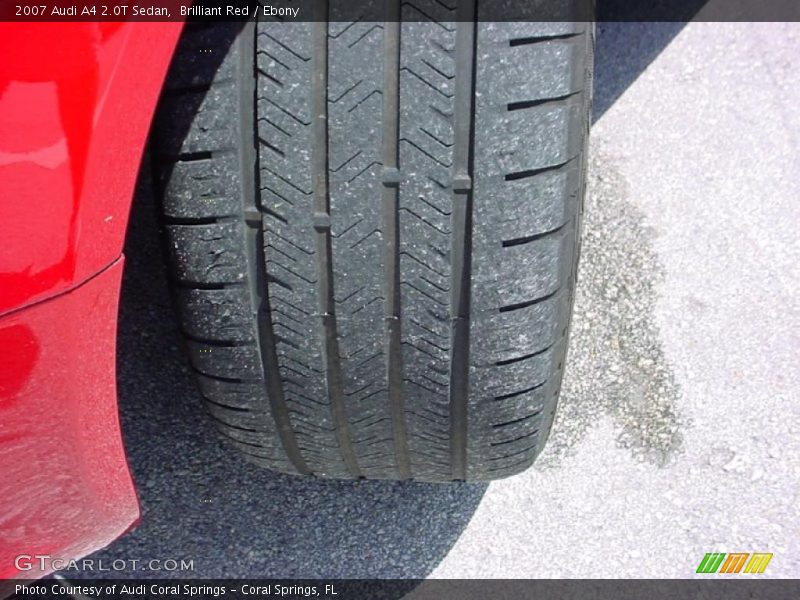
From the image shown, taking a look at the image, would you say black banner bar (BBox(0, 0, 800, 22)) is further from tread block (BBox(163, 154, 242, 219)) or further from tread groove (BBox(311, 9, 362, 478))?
tread block (BBox(163, 154, 242, 219))

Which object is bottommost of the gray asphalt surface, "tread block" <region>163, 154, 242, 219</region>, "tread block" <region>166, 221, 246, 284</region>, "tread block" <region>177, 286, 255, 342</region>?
the gray asphalt surface

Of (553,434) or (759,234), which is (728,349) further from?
(553,434)

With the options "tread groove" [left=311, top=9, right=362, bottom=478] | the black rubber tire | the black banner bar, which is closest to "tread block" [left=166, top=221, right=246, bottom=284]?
the black rubber tire

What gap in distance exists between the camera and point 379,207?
966mm

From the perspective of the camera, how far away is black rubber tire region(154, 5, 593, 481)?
3.00ft

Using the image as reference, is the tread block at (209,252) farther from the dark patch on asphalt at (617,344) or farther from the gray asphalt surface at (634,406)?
the dark patch on asphalt at (617,344)

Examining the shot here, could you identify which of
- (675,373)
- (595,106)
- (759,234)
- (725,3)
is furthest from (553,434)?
(725,3)

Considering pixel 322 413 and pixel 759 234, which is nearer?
pixel 322 413

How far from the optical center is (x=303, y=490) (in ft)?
5.46

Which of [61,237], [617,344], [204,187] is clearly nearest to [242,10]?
[204,187]

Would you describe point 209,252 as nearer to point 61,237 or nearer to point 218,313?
point 218,313

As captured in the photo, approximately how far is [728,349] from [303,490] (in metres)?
1.07

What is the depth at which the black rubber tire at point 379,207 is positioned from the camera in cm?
92

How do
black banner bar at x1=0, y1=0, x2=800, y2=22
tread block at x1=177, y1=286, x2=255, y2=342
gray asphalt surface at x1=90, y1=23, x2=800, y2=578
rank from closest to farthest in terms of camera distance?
black banner bar at x1=0, y1=0, x2=800, y2=22
tread block at x1=177, y1=286, x2=255, y2=342
gray asphalt surface at x1=90, y1=23, x2=800, y2=578
